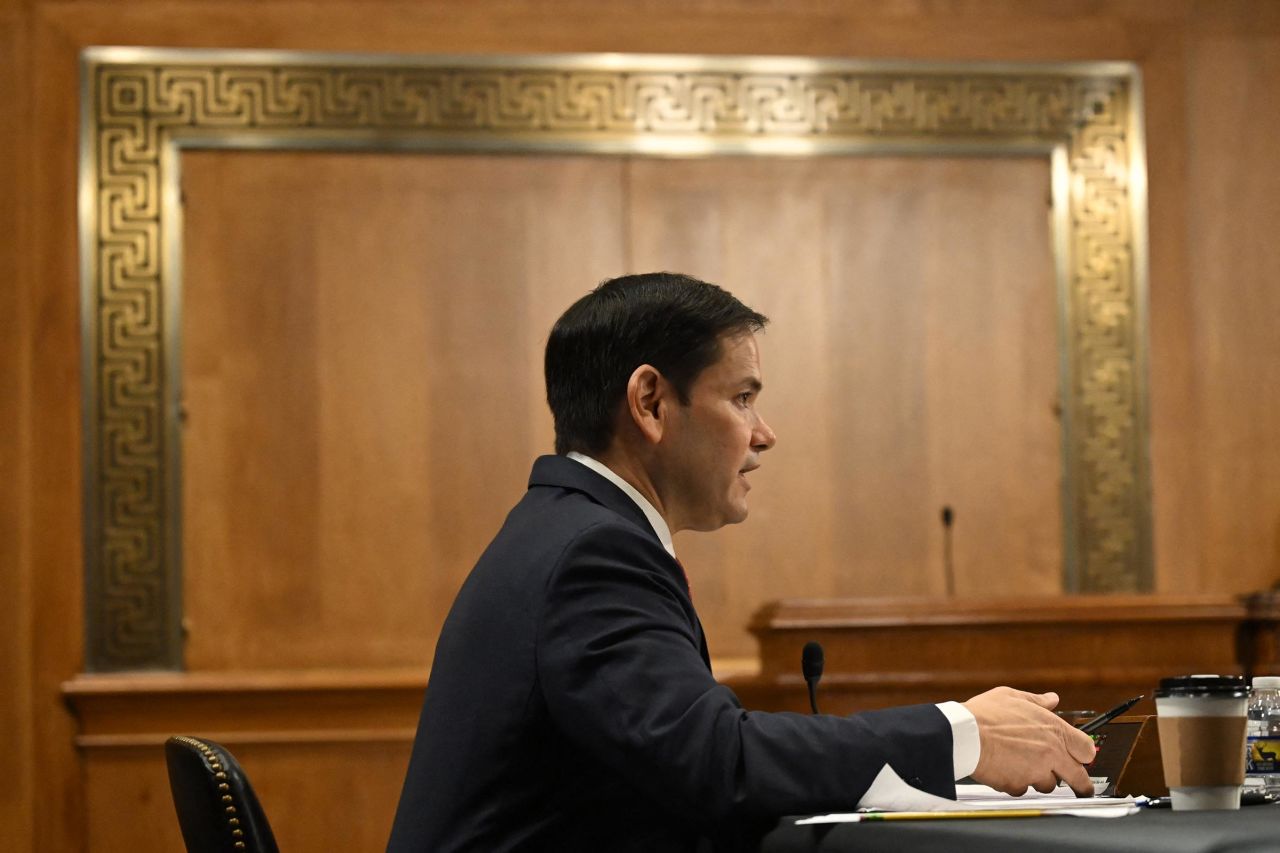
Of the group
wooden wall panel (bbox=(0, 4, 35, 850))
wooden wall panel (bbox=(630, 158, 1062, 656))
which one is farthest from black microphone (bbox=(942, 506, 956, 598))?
wooden wall panel (bbox=(0, 4, 35, 850))

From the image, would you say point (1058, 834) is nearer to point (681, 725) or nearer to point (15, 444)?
point (681, 725)

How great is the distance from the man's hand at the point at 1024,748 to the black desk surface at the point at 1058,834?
5.4 inches

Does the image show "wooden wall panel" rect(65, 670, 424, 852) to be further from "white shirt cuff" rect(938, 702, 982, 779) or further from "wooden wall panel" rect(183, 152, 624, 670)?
"white shirt cuff" rect(938, 702, 982, 779)

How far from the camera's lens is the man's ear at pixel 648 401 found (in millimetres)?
1958

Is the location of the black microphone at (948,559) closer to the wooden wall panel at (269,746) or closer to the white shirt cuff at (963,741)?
the wooden wall panel at (269,746)

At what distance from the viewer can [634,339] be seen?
1.98 metres

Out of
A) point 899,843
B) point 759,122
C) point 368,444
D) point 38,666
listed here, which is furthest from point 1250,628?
point 38,666

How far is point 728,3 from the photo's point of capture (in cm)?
517

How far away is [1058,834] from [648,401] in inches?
30.6

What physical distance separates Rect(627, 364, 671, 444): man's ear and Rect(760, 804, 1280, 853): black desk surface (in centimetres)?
54

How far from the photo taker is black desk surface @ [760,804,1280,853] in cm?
130

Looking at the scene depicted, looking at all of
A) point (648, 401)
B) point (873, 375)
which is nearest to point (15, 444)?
point (873, 375)

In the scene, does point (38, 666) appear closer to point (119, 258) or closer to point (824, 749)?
point (119, 258)

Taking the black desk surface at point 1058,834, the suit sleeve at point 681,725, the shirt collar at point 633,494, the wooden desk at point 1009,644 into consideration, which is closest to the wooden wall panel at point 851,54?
the wooden desk at point 1009,644
